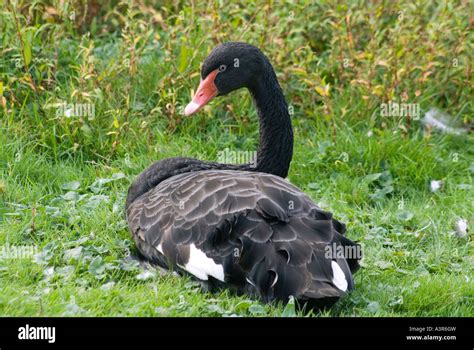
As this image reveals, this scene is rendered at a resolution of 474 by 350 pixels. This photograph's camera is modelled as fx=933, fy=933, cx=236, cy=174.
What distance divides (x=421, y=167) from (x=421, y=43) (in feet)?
4.00

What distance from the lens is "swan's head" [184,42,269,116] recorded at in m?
5.71

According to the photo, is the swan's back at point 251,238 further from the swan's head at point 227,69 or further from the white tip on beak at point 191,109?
the swan's head at point 227,69

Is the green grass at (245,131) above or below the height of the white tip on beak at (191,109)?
below

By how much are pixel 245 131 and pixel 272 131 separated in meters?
1.27

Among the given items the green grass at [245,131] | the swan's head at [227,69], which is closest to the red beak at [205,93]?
the swan's head at [227,69]

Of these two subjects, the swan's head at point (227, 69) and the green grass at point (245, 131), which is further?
the swan's head at point (227, 69)

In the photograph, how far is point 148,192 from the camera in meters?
5.64

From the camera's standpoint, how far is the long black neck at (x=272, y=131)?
19.3 feet

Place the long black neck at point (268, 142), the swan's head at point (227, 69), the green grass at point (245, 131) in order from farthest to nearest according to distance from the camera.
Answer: the long black neck at point (268, 142), the swan's head at point (227, 69), the green grass at point (245, 131)

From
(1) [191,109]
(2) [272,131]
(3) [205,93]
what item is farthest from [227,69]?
(2) [272,131]

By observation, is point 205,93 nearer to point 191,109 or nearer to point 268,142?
point 191,109

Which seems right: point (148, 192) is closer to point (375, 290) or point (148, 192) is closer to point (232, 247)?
point (232, 247)

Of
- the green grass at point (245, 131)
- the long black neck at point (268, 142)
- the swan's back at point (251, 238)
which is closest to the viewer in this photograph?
the swan's back at point (251, 238)

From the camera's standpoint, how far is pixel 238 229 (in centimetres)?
470
